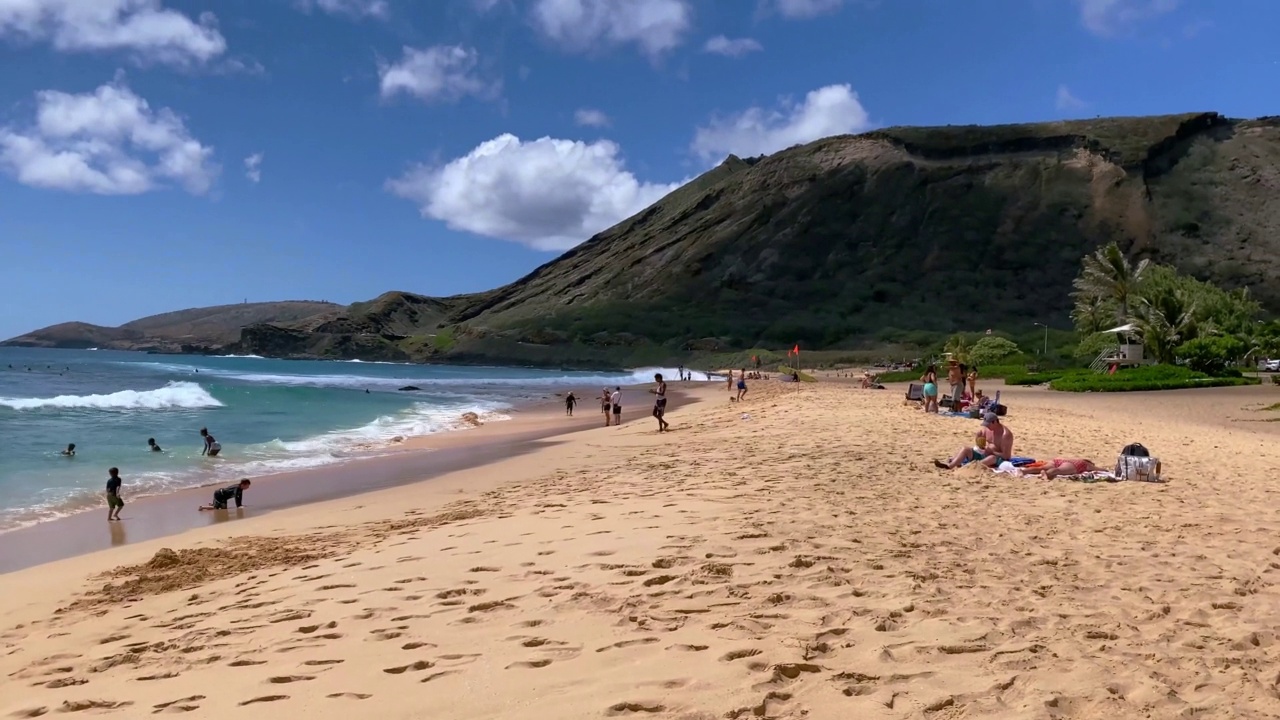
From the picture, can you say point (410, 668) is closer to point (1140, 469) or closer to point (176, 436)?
point (1140, 469)

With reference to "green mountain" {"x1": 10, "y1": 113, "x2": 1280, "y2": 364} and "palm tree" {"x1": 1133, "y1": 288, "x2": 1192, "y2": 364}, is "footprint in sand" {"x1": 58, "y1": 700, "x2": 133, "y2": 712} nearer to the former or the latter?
"palm tree" {"x1": 1133, "y1": 288, "x2": 1192, "y2": 364}

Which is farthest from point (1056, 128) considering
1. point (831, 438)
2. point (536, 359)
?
point (831, 438)

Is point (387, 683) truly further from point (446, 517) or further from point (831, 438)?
point (831, 438)

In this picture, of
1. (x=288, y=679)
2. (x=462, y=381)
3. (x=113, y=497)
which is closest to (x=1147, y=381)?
(x=113, y=497)

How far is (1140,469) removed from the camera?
9.64 metres

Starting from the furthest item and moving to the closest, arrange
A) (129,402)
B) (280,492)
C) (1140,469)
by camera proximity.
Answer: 1. (129,402)
2. (280,492)
3. (1140,469)

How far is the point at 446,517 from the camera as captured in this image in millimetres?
9102

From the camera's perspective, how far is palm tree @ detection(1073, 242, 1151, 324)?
4428cm

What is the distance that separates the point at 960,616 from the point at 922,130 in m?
136

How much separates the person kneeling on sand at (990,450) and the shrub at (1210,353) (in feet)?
98.6

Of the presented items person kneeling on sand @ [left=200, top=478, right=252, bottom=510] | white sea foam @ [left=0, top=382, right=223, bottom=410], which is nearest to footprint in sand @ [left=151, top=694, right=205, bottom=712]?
person kneeling on sand @ [left=200, top=478, right=252, bottom=510]

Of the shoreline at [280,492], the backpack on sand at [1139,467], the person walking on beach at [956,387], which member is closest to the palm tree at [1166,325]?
the person walking on beach at [956,387]

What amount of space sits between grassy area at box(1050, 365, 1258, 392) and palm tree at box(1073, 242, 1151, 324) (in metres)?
10.2

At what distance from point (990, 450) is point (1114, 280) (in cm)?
4263
